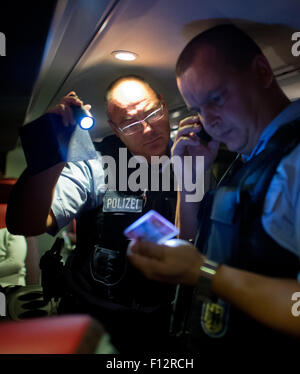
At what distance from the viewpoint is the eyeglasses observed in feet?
3.48

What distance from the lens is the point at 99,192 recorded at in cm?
117

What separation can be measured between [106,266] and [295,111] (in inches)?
30.4

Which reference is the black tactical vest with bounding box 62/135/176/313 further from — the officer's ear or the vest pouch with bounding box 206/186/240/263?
the officer's ear

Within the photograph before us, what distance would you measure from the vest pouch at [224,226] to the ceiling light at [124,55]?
2.08 feet

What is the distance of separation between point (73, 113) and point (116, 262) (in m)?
0.52

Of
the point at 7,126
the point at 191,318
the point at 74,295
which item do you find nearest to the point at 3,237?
the point at 74,295

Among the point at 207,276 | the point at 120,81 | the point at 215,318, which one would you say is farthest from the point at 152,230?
the point at 120,81

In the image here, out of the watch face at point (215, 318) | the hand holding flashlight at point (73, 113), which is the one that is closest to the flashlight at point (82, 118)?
the hand holding flashlight at point (73, 113)

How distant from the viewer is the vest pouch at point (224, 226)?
68 centimetres
